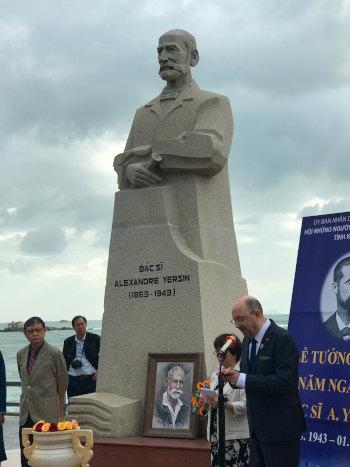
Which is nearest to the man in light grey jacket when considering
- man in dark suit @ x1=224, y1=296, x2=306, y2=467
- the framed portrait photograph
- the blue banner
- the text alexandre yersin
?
the framed portrait photograph

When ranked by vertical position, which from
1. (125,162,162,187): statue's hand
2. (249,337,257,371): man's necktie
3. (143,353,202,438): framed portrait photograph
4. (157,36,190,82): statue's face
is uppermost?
(157,36,190,82): statue's face

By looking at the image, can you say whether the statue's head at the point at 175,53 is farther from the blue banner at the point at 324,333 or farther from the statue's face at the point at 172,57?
the blue banner at the point at 324,333

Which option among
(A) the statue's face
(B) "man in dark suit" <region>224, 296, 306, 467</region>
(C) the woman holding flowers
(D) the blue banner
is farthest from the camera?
(A) the statue's face

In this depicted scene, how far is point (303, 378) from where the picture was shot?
608 cm

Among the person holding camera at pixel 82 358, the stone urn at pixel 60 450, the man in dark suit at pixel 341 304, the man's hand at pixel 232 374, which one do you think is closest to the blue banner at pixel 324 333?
the man in dark suit at pixel 341 304

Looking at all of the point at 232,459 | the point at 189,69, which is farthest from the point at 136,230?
the point at 232,459

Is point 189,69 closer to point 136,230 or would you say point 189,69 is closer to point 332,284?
point 136,230

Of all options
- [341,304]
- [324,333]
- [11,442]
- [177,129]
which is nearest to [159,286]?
[177,129]

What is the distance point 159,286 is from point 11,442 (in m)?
4.40

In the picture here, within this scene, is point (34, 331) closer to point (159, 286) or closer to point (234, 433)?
point (159, 286)

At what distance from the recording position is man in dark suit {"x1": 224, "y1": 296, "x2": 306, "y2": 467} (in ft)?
14.9

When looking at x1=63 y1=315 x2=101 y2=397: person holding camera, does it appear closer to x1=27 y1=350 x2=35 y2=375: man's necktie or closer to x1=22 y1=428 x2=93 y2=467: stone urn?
x1=27 y1=350 x2=35 y2=375: man's necktie

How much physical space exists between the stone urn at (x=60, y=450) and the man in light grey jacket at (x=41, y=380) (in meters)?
1.64

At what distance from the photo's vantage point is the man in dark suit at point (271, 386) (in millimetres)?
4551
